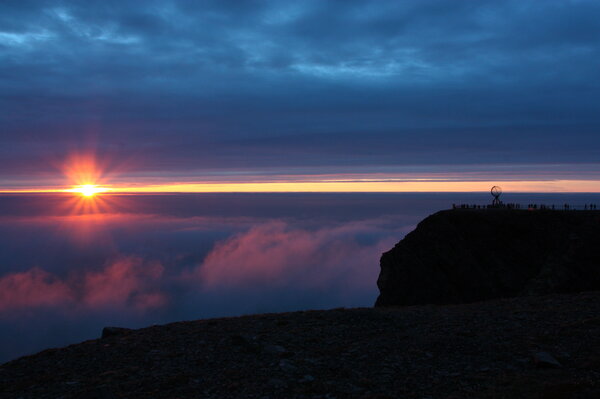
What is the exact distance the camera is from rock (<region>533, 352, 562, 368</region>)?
1308 centimetres

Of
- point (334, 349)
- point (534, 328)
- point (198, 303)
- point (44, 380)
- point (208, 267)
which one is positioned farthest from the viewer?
point (208, 267)

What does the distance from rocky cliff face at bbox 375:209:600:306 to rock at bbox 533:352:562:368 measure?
2477 cm

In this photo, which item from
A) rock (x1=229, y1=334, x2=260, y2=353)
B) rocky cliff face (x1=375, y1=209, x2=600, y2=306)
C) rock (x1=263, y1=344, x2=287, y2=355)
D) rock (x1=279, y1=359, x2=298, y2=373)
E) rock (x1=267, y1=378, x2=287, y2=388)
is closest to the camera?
rock (x1=267, y1=378, x2=287, y2=388)

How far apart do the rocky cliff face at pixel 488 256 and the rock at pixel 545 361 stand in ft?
81.3

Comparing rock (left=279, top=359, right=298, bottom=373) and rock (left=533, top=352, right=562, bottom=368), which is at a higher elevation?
rock (left=533, top=352, right=562, bottom=368)

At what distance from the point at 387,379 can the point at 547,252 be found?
1371 inches

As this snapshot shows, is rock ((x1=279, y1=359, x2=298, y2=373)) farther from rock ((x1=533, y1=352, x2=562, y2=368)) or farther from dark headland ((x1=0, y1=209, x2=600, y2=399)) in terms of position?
rock ((x1=533, y1=352, x2=562, y2=368))

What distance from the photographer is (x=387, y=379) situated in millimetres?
12883

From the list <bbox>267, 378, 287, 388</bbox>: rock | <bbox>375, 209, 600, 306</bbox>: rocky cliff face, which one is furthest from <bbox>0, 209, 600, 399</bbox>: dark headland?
<bbox>375, 209, 600, 306</bbox>: rocky cliff face

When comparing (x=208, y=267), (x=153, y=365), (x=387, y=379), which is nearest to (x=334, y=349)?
(x=387, y=379)

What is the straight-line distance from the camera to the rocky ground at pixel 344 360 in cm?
1231

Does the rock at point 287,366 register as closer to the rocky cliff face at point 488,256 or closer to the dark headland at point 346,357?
the dark headland at point 346,357

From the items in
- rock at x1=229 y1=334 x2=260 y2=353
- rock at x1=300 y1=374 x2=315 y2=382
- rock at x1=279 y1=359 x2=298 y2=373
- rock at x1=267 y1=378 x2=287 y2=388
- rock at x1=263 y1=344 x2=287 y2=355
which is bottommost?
rock at x1=229 y1=334 x2=260 y2=353

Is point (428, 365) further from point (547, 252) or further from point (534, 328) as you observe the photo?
point (547, 252)
